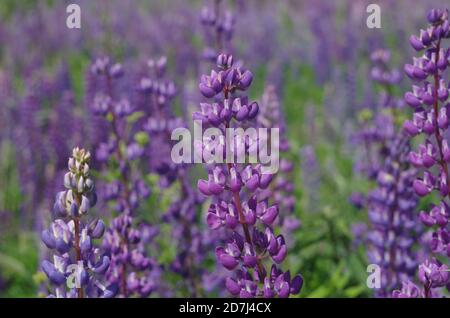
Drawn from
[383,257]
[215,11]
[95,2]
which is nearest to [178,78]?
[95,2]

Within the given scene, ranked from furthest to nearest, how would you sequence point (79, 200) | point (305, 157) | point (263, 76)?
point (263, 76) < point (305, 157) < point (79, 200)

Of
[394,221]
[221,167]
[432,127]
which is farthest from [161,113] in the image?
[432,127]

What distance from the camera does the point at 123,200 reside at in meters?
3.34

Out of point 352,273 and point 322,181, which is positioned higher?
point 322,181

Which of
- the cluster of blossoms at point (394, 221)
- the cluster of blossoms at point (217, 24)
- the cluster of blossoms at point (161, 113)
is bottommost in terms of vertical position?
the cluster of blossoms at point (394, 221)

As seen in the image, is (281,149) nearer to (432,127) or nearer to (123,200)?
(123,200)

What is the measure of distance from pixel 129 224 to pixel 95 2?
811 cm

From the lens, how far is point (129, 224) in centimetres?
295

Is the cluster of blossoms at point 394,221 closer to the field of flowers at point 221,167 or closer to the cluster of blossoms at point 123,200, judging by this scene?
the field of flowers at point 221,167

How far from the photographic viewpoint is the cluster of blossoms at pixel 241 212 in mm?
2361

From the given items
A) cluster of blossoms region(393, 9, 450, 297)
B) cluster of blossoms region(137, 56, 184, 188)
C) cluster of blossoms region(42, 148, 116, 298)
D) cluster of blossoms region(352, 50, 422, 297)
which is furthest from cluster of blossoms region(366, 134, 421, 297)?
cluster of blossoms region(42, 148, 116, 298)

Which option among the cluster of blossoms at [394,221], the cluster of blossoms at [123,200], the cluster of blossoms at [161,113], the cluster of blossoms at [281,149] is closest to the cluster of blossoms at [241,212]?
the cluster of blossoms at [123,200]
